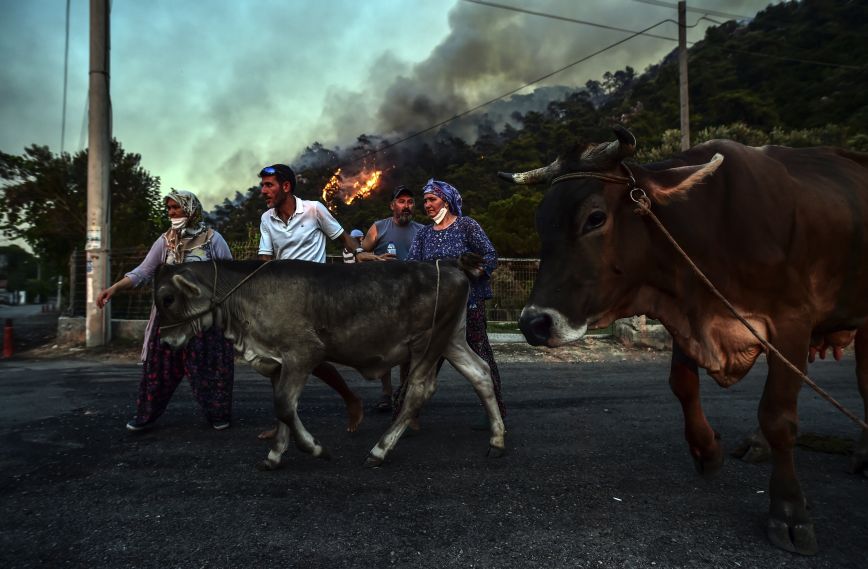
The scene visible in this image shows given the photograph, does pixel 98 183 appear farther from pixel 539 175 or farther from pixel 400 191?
pixel 539 175

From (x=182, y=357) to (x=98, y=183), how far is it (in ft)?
24.7

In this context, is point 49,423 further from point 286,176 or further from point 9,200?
point 9,200

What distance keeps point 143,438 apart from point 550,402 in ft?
12.1

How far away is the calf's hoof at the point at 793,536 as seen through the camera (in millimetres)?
2279

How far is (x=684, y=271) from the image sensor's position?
2.62m

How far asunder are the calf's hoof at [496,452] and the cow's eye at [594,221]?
5.89ft

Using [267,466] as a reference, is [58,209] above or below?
above

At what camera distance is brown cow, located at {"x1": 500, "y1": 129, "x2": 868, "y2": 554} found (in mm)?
2463

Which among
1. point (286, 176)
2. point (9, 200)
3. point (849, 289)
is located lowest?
point (849, 289)

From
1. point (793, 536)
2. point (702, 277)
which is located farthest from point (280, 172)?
point (793, 536)

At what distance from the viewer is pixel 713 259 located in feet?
8.42

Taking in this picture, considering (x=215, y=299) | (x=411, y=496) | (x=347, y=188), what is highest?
(x=347, y=188)

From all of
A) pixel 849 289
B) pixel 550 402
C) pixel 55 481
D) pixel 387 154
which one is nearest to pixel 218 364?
pixel 55 481

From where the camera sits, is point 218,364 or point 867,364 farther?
point 218,364
